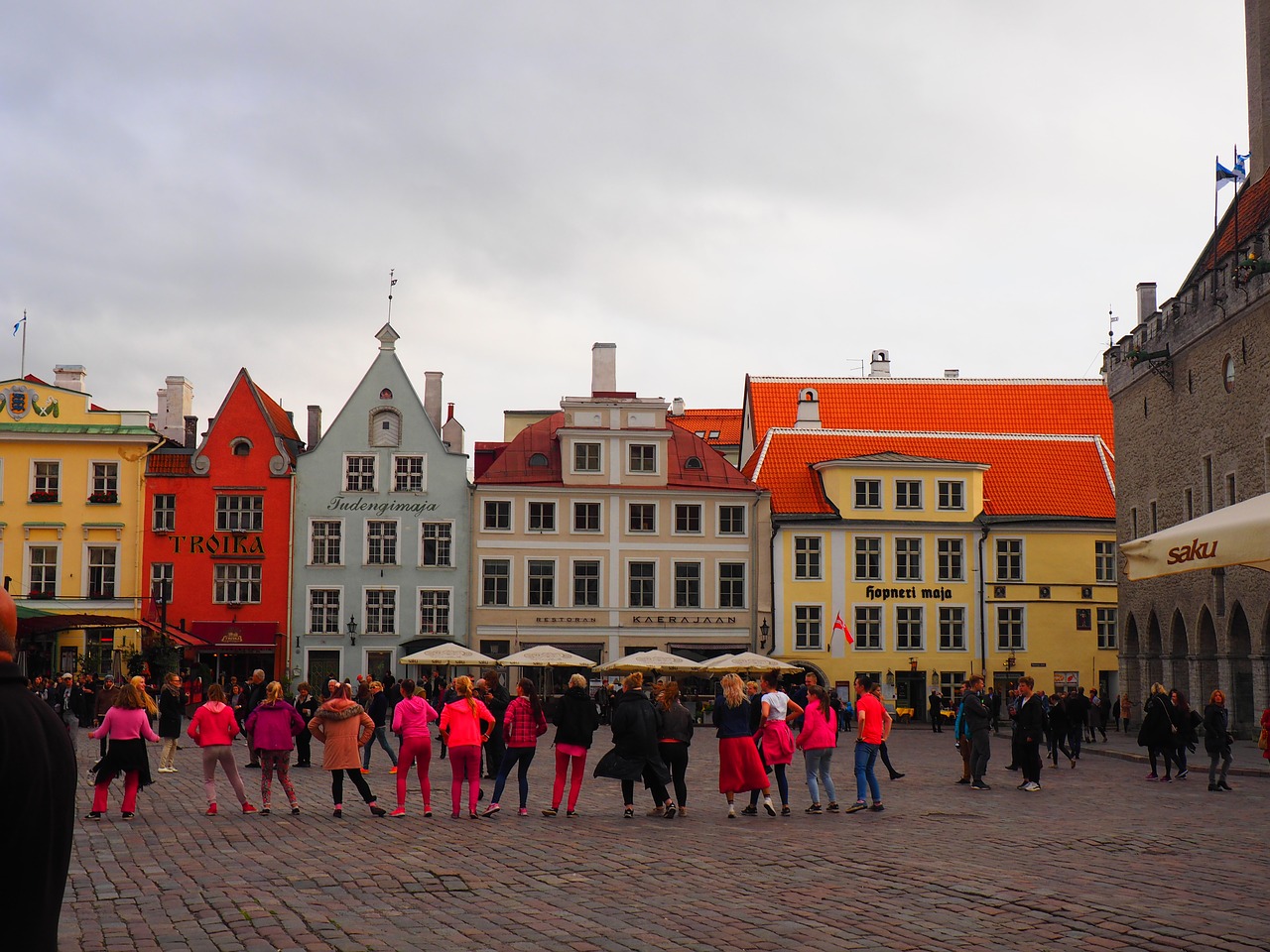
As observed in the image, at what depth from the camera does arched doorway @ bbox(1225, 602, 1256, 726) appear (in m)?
37.5

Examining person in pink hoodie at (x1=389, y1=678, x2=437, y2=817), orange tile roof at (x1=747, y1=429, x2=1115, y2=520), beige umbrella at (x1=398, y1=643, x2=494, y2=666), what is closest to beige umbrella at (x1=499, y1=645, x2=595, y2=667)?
beige umbrella at (x1=398, y1=643, x2=494, y2=666)

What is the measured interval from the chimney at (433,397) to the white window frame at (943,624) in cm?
1945

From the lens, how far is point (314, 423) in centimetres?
5588

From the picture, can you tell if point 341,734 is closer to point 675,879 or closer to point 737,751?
point 737,751

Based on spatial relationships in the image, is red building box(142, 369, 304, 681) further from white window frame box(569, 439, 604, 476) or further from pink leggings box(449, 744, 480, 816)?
pink leggings box(449, 744, 480, 816)

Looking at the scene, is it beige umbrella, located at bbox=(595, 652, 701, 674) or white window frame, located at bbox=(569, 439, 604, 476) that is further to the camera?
white window frame, located at bbox=(569, 439, 604, 476)

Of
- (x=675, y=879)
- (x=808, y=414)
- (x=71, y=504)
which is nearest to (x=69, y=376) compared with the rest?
(x=71, y=504)

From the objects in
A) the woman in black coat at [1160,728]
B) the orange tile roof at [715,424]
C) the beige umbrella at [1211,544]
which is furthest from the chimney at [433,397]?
the beige umbrella at [1211,544]

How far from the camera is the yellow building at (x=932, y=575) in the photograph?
51.9 m

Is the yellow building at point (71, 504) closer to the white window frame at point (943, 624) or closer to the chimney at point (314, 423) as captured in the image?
the chimney at point (314, 423)

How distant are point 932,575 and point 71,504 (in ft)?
98.8

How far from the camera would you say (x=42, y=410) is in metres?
51.9

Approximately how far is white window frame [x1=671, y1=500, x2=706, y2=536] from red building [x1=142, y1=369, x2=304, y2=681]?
13.3m

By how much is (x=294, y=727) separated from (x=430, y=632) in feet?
111
